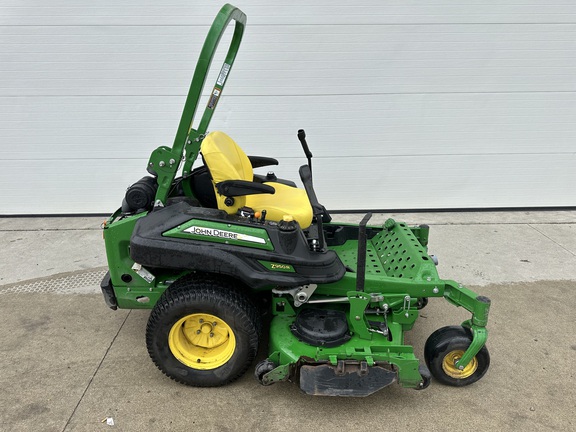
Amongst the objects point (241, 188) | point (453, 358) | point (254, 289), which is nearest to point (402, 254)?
point (453, 358)

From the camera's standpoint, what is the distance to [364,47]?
5215 mm

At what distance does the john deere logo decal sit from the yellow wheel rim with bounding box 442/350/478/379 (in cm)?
130

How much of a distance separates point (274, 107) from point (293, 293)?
3.27 m

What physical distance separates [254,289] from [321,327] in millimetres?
459

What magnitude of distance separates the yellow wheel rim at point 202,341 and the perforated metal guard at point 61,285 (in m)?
1.53

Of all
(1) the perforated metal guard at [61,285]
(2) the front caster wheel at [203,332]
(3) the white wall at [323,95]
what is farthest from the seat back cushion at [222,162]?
(3) the white wall at [323,95]

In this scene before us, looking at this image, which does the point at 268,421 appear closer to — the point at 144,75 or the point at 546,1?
the point at 144,75

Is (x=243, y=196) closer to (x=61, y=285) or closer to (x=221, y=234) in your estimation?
(x=221, y=234)

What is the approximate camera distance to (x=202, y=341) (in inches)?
108

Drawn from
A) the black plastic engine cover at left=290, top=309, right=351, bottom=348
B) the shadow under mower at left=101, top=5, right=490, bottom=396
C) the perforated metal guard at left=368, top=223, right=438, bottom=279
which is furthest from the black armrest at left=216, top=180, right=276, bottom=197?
the perforated metal guard at left=368, top=223, right=438, bottom=279

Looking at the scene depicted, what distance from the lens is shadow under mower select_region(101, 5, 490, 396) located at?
246 centimetres

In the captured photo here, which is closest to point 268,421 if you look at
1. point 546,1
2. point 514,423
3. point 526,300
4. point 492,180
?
point 514,423

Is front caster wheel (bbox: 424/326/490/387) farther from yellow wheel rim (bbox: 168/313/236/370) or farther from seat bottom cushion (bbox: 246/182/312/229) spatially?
yellow wheel rim (bbox: 168/313/236/370)

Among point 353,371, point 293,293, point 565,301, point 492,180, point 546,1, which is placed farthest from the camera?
point 492,180
